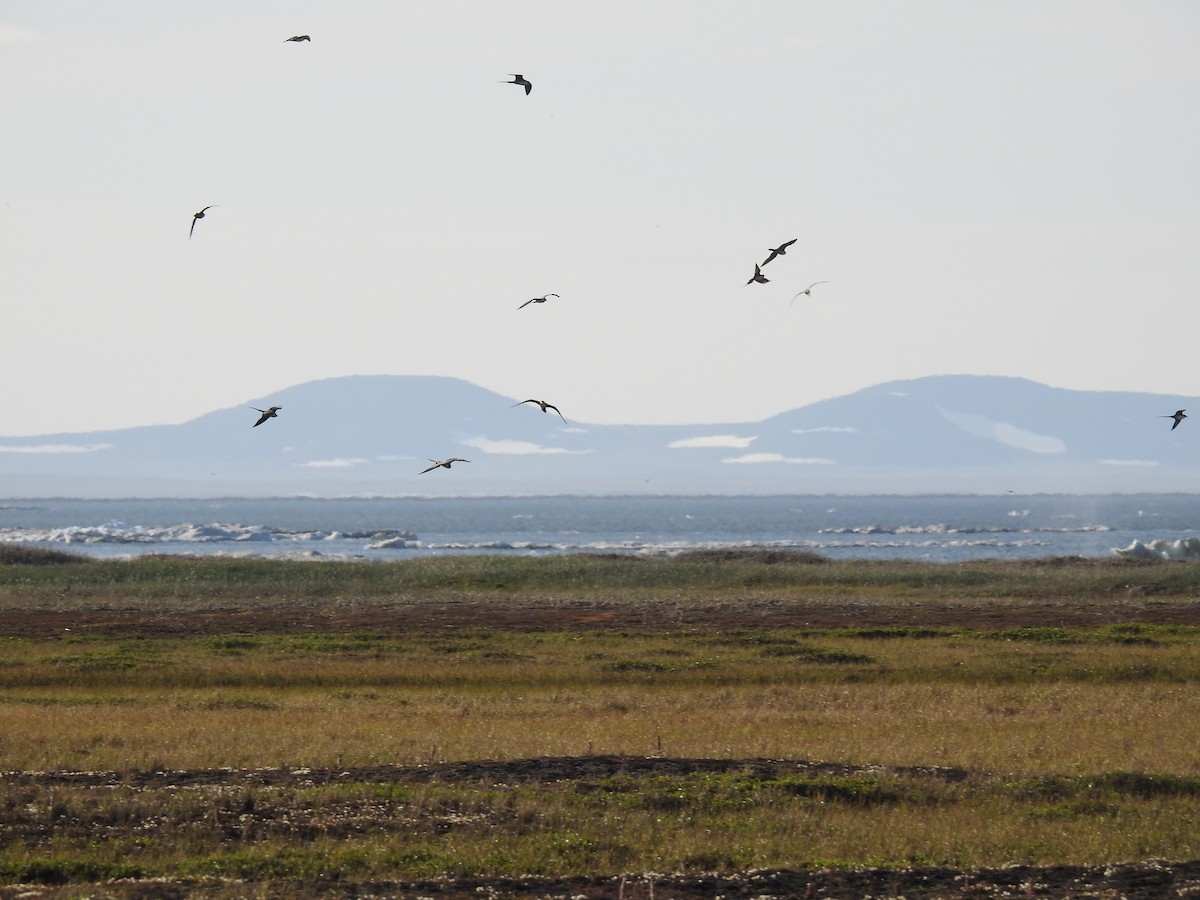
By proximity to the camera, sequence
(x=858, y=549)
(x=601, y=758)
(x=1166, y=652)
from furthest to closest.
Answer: (x=858, y=549)
(x=1166, y=652)
(x=601, y=758)

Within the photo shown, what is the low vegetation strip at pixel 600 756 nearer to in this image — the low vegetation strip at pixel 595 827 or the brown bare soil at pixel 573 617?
the low vegetation strip at pixel 595 827

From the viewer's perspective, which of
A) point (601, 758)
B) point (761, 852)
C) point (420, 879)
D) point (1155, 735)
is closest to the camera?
point (420, 879)

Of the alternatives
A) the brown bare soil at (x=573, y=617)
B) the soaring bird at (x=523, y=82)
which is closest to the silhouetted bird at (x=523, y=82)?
the soaring bird at (x=523, y=82)

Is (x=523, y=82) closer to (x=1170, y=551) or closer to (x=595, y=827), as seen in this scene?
(x=595, y=827)

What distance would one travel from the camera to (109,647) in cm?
4425

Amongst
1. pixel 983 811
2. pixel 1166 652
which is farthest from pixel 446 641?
pixel 983 811

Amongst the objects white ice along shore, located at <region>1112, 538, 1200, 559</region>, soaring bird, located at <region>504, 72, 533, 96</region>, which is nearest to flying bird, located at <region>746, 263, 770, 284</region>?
soaring bird, located at <region>504, 72, 533, 96</region>

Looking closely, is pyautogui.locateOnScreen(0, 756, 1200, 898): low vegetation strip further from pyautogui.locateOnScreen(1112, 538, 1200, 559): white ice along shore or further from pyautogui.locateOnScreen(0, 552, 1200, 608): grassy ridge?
pyautogui.locateOnScreen(1112, 538, 1200, 559): white ice along shore

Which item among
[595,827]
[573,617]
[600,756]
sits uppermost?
[600,756]

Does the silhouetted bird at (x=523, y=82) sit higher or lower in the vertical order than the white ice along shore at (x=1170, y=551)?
higher

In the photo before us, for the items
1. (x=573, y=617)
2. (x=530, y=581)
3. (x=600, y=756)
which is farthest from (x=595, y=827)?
(x=530, y=581)

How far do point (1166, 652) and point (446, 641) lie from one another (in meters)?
21.5

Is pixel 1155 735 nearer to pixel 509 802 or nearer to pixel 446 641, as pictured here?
pixel 509 802

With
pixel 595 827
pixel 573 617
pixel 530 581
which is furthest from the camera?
pixel 530 581
